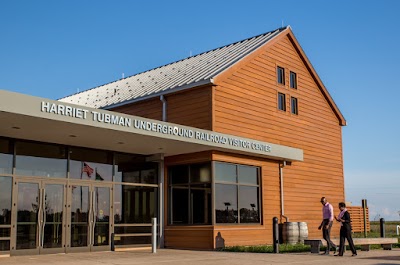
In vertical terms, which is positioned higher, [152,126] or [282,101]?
[282,101]

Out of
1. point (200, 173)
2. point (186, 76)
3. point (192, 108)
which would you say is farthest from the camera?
point (186, 76)

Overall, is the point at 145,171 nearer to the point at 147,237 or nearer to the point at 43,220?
the point at 147,237

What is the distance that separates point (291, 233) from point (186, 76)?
755 cm

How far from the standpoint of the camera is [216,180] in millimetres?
18484

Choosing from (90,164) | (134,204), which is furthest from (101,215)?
(90,164)

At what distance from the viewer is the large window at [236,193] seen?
1867 cm

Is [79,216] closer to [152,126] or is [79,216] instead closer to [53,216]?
[53,216]

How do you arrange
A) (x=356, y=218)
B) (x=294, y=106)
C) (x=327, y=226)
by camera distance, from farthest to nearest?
(x=356, y=218)
(x=294, y=106)
(x=327, y=226)

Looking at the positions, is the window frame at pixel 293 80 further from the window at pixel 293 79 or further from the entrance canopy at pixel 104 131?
the entrance canopy at pixel 104 131

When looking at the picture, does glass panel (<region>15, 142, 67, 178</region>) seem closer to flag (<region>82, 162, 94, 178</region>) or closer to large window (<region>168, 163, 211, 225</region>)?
flag (<region>82, 162, 94, 178</region>)

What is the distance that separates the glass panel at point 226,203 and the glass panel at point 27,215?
20.2ft

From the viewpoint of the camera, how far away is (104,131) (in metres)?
14.9

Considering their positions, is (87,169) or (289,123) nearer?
(87,169)

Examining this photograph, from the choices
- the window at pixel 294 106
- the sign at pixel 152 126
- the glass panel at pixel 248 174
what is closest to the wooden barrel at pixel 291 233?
the glass panel at pixel 248 174
